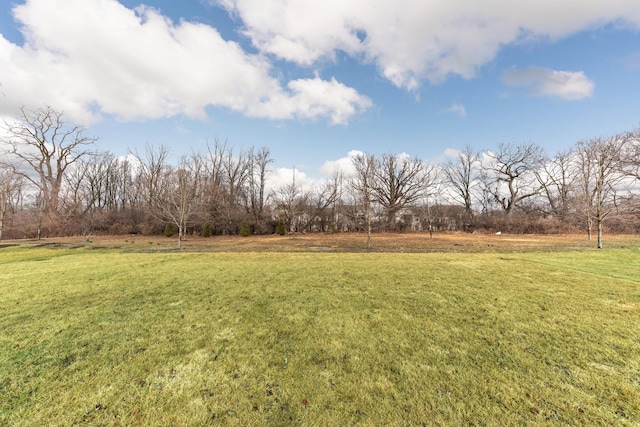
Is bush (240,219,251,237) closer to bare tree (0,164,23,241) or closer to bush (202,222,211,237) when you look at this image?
bush (202,222,211,237)

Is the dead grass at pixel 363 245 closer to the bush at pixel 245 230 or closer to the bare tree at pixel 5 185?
the bare tree at pixel 5 185

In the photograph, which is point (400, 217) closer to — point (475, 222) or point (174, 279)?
point (475, 222)

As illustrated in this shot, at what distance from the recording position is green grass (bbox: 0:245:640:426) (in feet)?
6.68

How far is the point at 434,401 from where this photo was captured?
2.13 metres

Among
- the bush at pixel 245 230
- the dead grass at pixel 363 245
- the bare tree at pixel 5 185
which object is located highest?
the bare tree at pixel 5 185

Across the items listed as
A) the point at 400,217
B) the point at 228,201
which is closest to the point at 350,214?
the point at 400,217

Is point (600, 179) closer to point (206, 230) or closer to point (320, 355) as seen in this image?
point (320, 355)

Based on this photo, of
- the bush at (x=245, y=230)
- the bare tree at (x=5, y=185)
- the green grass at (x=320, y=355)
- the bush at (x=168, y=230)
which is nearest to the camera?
the green grass at (x=320, y=355)

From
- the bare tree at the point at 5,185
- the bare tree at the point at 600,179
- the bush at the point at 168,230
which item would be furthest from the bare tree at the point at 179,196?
the bare tree at the point at 600,179

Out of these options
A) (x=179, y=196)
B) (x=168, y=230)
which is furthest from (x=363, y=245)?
(x=168, y=230)

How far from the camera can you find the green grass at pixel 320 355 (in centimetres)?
204

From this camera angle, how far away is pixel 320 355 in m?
2.86

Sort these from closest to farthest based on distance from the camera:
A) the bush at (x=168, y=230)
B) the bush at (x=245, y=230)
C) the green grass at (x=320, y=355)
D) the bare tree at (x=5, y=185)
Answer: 1. the green grass at (x=320, y=355)
2. the bare tree at (x=5, y=185)
3. the bush at (x=168, y=230)
4. the bush at (x=245, y=230)

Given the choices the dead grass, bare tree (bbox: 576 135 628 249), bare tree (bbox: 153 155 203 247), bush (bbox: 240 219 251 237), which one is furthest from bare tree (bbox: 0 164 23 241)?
bare tree (bbox: 576 135 628 249)
